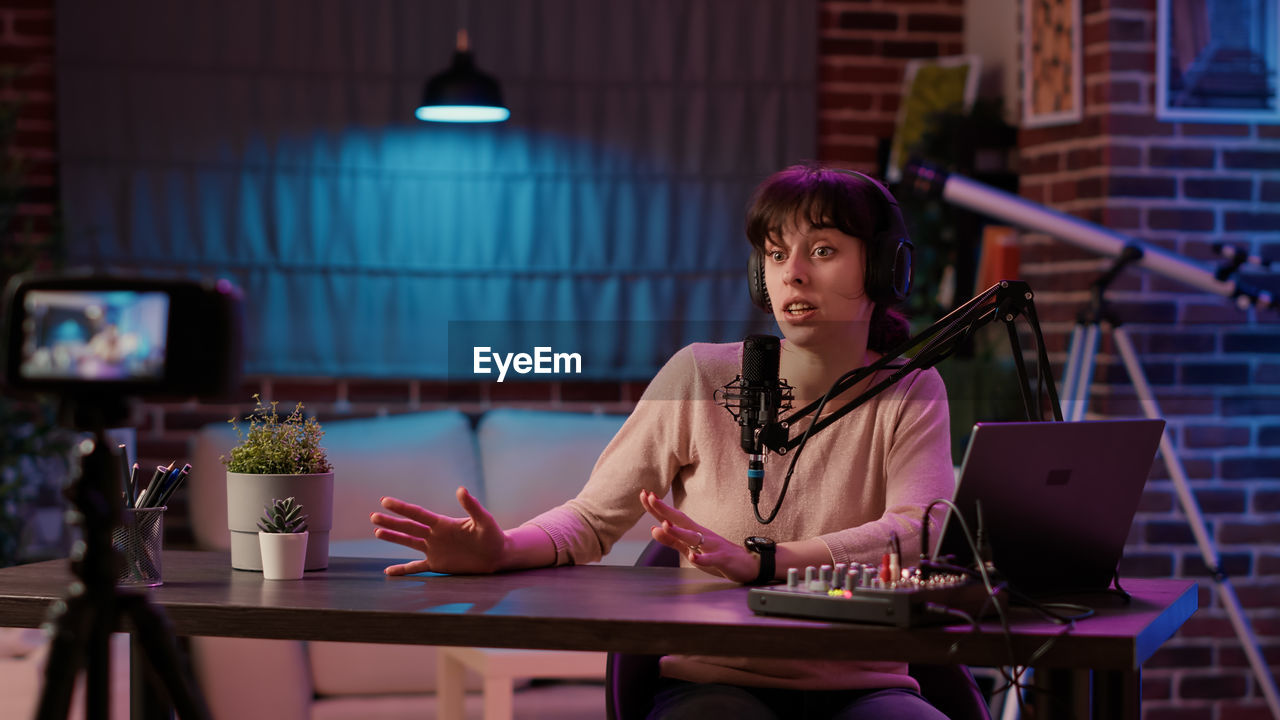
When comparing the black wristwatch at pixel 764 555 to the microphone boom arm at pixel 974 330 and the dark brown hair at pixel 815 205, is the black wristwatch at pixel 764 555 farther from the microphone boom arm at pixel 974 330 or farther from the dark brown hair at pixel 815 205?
the dark brown hair at pixel 815 205

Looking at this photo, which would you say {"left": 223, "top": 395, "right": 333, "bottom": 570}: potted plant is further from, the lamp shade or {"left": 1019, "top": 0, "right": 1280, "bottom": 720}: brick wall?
{"left": 1019, "top": 0, "right": 1280, "bottom": 720}: brick wall

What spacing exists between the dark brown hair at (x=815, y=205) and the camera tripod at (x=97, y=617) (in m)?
0.93

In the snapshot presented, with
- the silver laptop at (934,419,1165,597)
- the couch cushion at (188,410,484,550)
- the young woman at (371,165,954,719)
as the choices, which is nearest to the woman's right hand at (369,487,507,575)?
the young woman at (371,165,954,719)

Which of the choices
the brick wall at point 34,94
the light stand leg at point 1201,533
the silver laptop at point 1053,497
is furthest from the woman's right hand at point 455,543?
the brick wall at point 34,94

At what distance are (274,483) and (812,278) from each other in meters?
0.77

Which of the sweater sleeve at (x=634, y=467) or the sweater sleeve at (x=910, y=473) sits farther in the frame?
the sweater sleeve at (x=634, y=467)

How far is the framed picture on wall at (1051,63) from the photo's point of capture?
3414 mm

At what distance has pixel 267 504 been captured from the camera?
1670 mm

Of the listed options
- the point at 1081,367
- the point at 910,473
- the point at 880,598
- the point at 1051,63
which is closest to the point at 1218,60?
the point at 1051,63

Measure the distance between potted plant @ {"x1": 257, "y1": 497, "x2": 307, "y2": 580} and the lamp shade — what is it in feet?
6.94

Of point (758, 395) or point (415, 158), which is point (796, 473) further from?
point (415, 158)

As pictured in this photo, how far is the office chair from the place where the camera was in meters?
1.74

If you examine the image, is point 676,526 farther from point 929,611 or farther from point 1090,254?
point 1090,254

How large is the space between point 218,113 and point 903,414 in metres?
2.81
